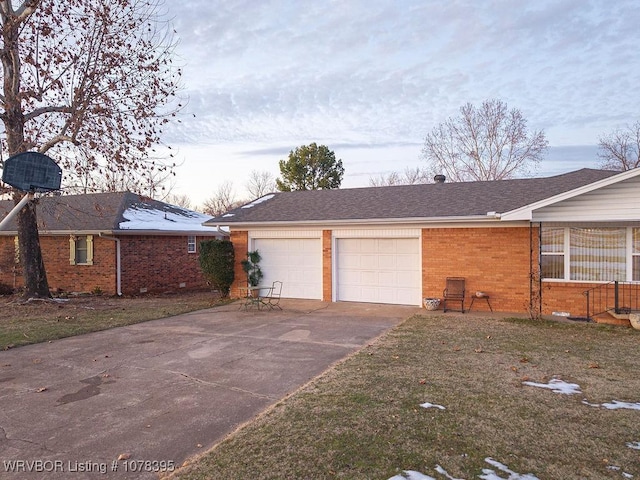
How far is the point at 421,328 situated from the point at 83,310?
390 inches

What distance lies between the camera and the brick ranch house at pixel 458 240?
35.0ft

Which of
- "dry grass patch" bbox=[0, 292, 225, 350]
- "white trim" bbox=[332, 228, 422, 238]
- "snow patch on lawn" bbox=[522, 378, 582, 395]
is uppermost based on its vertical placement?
"white trim" bbox=[332, 228, 422, 238]

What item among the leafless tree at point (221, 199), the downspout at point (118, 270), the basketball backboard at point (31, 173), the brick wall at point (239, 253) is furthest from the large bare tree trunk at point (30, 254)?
the leafless tree at point (221, 199)

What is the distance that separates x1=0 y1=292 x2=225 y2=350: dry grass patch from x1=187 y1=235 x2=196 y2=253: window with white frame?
3372 millimetres

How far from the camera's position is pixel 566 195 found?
32.8 feet

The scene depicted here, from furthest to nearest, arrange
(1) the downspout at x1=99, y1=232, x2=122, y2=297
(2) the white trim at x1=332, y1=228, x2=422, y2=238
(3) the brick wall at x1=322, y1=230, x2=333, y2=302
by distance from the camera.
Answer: (1) the downspout at x1=99, y1=232, x2=122, y2=297, (3) the brick wall at x1=322, y1=230, x2=333, y2=302, (2) the white trim at x1=332, y1=228, x2=422, y2=238

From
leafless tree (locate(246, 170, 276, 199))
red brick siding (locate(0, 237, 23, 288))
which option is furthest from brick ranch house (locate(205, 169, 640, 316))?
leafless tree (locate(246, 170, 276, 199))

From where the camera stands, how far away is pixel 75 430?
15.9 feet

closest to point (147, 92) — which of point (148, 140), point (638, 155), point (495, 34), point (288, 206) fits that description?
point (148, 140)

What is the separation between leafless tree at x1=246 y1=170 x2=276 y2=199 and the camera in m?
53.4

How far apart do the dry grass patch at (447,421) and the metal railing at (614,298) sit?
2686 millimetres

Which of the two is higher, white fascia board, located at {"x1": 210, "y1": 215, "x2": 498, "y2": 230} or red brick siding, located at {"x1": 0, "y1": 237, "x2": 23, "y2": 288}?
white fascia board, located at {"x1": 210, "y1": 215, "x2": 498, "y2": 230}

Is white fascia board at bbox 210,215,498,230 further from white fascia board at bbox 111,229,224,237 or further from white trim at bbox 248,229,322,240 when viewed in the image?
white fascia board at bbox 111,229,224,237

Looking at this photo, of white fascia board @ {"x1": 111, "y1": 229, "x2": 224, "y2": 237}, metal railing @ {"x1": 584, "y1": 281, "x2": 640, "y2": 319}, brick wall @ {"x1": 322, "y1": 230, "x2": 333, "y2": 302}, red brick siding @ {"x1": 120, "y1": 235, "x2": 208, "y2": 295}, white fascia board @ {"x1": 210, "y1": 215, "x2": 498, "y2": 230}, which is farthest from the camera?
red brick siding @ {"x1": 120, "y1": 235, "x2": 208, "y2": 295}
